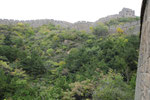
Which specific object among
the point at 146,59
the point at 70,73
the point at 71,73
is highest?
the point at 146,59

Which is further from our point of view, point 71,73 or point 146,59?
point 71,73

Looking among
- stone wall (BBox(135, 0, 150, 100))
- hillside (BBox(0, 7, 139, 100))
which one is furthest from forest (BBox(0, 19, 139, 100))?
stone wall (BBox(135, 0, 150, 100))

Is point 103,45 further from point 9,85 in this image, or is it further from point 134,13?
point 134,13

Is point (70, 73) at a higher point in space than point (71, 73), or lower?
higher

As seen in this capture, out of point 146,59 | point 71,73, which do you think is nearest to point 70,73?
point 71,73

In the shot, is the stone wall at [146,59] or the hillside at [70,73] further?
the hillside at [70,73]

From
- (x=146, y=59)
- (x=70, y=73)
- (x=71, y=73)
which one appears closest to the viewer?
(x=146, y=59)

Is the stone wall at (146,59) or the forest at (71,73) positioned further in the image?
the forest at (71,73)

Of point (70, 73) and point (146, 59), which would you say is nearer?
point (146, 59)

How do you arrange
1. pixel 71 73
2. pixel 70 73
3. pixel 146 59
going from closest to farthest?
pixel 146 59
pixel 70 73
pixel 71 73

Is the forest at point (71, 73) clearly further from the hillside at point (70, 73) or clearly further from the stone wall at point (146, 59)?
the stone wall at point (146, 59)

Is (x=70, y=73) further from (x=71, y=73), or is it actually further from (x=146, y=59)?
(x=146, y=59)

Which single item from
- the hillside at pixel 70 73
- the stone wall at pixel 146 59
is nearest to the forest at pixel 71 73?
the hillside at pixel 70 73

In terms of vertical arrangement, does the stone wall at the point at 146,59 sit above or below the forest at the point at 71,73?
above
